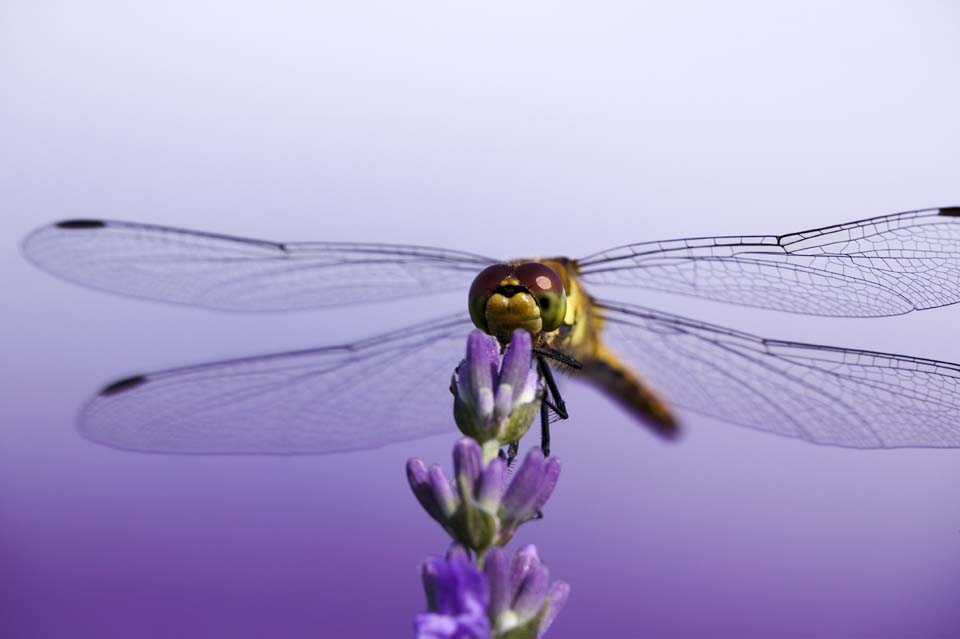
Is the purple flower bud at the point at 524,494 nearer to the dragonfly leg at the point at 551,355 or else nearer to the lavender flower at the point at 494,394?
the lavender flower at the point at 494,394

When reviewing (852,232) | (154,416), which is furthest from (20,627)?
(852,232)

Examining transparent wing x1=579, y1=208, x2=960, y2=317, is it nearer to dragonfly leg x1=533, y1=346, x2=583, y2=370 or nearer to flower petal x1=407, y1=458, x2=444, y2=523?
dragonfly leg x1=533, y1=346, x2=583, y2=370

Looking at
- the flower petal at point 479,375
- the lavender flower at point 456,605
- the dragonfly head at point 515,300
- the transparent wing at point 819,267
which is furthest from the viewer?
the transparent wing at point 819,267

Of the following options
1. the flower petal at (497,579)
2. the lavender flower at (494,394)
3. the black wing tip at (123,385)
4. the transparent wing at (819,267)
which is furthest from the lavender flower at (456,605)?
the black wing tip at (123,385)

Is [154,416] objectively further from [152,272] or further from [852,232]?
[852,232]

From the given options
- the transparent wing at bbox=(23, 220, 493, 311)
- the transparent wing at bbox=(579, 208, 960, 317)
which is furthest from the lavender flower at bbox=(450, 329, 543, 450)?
the transparent wing at bbox=(23, 220, 493, 311)
